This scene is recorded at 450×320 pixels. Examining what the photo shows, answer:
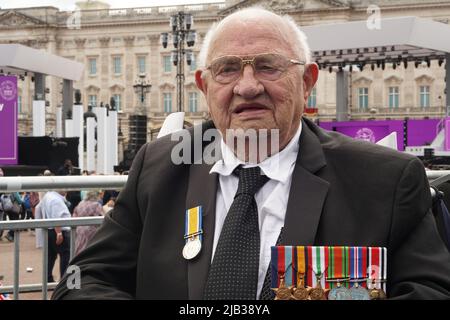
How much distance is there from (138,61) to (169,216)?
56513 millimetres

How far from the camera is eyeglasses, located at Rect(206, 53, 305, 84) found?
1825mm

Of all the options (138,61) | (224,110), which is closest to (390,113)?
(138,61)

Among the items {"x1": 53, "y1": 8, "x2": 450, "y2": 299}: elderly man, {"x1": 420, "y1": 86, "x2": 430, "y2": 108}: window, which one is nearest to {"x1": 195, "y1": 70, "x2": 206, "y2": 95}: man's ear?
{"x1": 53, "y1": 8, "x2": 450, "y2": 299}: elderly man

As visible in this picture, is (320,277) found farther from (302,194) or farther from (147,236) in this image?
(147,236)

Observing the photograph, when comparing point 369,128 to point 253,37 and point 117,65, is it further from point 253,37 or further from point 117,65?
point 117,65

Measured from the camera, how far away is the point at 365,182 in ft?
5.90

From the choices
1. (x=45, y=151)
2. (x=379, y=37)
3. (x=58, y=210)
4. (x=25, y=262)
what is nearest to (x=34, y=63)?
(x=45, y=151)

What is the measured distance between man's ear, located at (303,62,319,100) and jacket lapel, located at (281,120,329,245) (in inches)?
5.6

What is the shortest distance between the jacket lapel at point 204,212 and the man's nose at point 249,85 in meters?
0.23

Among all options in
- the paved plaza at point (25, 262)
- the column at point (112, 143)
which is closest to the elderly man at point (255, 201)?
the paved plaza at point (25, 262)

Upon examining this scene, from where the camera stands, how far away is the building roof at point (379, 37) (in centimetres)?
1520
